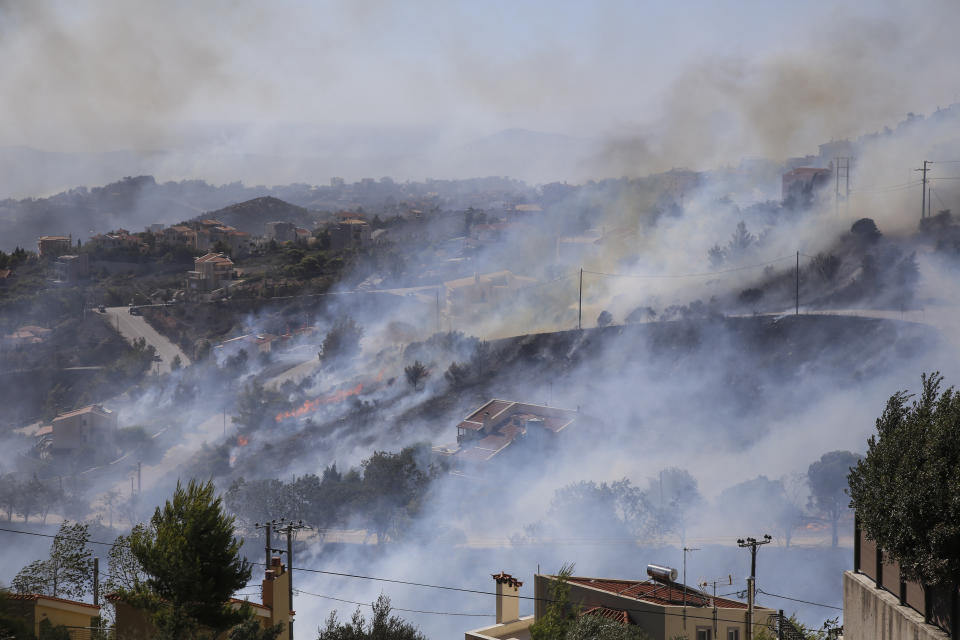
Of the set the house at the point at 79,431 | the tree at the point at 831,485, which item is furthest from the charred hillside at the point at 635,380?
the tree at the point at 831,485

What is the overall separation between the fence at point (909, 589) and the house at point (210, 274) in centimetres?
9462

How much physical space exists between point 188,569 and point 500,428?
57096 mm

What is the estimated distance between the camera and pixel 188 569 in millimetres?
11883

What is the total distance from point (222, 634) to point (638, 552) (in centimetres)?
4381

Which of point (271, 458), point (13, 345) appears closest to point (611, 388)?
point (271, 458)

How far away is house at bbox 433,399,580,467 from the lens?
67062mm

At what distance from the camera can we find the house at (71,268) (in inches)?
4072

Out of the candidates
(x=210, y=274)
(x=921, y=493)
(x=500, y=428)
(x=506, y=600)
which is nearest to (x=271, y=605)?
(x=506, y=600)

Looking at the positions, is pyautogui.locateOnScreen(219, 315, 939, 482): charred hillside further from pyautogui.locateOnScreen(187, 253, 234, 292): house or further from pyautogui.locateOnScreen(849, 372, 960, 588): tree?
pyautogui.locateOnScreen(849, 372, 960, 588): tree

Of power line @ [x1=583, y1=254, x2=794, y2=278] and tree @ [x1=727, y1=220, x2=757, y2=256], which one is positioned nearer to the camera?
power line @ [x1=583, y1=254, x2=794, y2=278]

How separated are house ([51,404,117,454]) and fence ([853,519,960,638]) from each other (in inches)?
2679

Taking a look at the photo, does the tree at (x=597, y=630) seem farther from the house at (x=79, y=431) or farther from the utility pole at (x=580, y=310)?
the utility pole at (x=580, y=310)

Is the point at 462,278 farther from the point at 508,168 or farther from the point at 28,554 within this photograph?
the point at 508,168

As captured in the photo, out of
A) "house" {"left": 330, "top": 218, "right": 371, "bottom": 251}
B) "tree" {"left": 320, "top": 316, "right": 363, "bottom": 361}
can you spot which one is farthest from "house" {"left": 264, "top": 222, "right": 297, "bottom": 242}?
"tree" {"left": 320, "top": 316, "right": 363, "bottom": 361}
